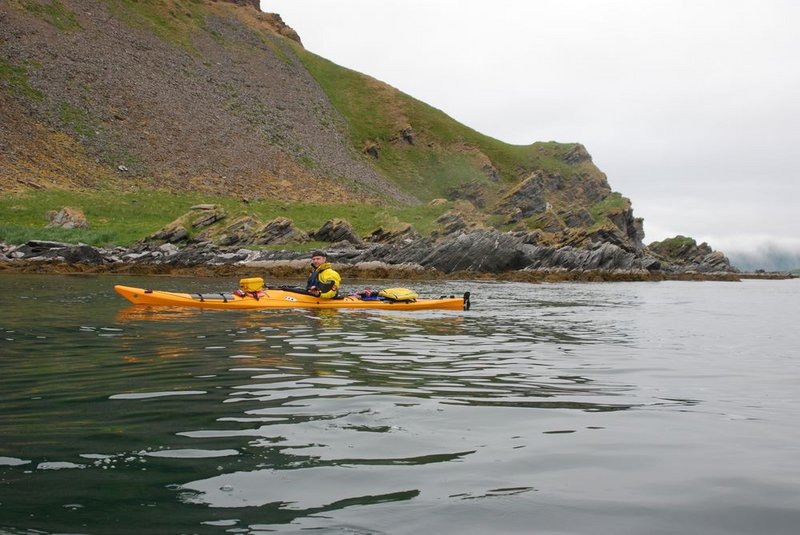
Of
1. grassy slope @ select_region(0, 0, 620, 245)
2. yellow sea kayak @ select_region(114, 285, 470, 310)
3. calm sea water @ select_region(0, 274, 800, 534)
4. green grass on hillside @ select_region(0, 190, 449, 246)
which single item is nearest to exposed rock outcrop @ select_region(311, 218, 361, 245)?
green grass on hillside @ select_region(0, 190, 449, 246)

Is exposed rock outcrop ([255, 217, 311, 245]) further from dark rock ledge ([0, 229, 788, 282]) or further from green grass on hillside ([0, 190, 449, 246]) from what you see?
green grass on hillside ([0, 190, 449, 246])

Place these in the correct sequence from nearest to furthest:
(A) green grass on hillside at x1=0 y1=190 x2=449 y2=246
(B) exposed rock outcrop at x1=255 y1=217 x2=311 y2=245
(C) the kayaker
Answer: (C) the kayaker, (A) green grass on hillside at x1=0 y1=190 x2=449 y2=246, (B) exposed rock outcrop at x1=255 y1=217 x2=311 y2=245

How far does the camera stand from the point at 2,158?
55000 millimetres

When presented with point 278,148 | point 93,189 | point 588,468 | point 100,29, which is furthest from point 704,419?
point 100,29

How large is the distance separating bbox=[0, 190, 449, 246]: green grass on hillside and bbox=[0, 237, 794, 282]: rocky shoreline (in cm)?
384

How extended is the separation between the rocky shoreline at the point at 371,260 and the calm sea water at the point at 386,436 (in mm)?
23668

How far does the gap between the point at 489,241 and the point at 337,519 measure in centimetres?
4253

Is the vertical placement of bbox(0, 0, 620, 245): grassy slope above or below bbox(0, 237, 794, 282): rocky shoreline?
above

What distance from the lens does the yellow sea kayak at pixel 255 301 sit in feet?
58.3

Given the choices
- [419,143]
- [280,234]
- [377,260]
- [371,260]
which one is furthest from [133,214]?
[419,143]

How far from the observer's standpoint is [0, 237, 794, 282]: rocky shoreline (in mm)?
34875

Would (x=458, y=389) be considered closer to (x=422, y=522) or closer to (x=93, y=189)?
(x=422, y=522)

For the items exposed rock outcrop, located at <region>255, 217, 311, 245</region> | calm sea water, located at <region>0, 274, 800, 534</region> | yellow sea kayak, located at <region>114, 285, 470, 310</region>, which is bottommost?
calm sea water, located at <region>0, 274, 800, 534</region>

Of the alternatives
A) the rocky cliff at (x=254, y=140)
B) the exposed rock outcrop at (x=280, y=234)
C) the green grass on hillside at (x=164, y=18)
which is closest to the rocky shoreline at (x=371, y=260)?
the rocky cliff at (x=254, y=140)
